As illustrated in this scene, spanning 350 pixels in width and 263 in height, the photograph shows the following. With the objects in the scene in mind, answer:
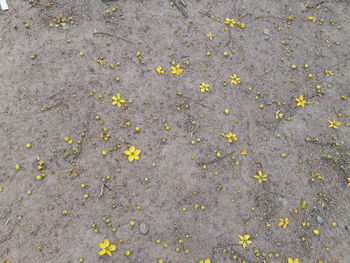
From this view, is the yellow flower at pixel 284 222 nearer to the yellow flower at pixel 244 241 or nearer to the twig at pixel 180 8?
the yellow flower at pixel 244 241

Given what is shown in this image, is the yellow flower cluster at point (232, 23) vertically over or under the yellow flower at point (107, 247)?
over

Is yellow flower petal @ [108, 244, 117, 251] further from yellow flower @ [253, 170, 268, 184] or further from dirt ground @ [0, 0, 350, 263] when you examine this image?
yellow flower @ [253, 170, 268, 184]

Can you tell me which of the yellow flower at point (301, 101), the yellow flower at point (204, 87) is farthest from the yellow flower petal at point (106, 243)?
the yellow flower at point (301, 101)

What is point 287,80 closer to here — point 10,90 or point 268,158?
point 268,158

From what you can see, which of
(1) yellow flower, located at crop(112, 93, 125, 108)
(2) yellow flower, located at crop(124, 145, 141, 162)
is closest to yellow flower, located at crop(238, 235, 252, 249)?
(2) yellow flower, located at crop(124, 145, 141, 162)

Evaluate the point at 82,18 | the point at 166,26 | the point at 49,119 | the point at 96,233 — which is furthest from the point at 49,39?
the point at 96,233

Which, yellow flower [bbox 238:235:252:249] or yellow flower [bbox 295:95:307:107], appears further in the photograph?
yellow flower [bbox 295:95:307:107]

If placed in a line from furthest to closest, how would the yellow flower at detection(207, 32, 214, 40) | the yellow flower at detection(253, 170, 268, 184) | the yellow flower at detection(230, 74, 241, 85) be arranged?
the yellow flower at detection(207, 32, 214, 40) < the yellow flower at detection(230, 74, 241, 85) < the yellow flower at detection(253, 170, 268, 184)
